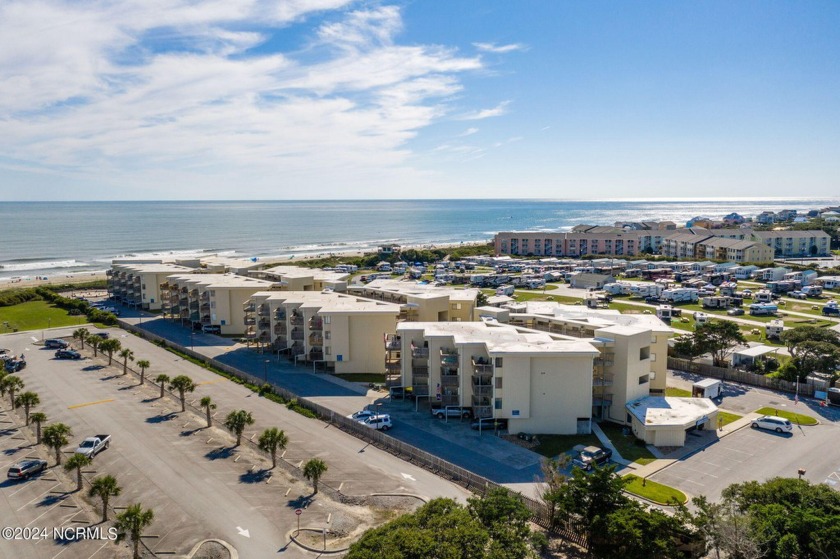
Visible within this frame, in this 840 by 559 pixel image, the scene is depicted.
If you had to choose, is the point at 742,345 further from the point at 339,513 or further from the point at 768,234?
the point at 768,234

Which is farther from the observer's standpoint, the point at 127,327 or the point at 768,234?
the point at 768,234

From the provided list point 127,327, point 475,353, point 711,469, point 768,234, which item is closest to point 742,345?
point 711,469

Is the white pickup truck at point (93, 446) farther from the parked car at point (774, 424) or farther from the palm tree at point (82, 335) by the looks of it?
the parked car at point (774, 424)

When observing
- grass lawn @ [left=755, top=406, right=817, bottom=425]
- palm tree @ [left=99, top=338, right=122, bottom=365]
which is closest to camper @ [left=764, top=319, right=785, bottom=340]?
grass lawn @ [left=755, top=406, right=817, bottom=425]

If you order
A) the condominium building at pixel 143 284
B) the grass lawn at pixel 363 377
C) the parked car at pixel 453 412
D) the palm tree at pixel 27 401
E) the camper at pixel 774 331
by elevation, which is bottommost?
the grass lawn at pixel 363 377

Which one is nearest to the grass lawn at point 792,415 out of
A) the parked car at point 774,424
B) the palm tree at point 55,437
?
the parked car at point 774,424
